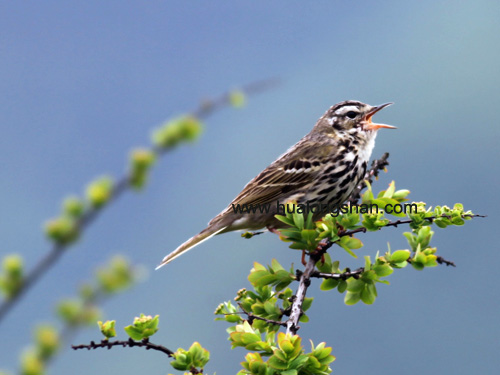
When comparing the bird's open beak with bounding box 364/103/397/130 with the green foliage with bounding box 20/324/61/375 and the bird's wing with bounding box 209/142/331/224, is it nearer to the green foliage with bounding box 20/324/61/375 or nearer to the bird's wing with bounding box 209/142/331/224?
the bird's wing with bounding box 209/142/331/224

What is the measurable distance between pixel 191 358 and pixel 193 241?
115 inches

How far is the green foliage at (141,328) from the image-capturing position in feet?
14.7

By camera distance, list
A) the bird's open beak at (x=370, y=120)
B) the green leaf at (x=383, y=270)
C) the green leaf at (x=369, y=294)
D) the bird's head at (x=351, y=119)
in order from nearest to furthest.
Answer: the green leaf at (x=383, y=270)
the green leaf at (x=369, y=294)
the bird's open beak at (x=370, y=120)
the bird's head at (x=351, y=119)

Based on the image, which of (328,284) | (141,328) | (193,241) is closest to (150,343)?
→ (141,328)

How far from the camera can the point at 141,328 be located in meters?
4.49

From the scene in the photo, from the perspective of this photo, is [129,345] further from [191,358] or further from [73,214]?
[73,214]

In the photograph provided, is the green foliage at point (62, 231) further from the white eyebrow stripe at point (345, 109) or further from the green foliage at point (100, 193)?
the white eyebrow stripe at point (345, 109)

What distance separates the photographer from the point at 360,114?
30.1 feet

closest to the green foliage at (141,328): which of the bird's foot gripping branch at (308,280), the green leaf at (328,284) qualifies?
the bird's foot gripping branch at (308,280)

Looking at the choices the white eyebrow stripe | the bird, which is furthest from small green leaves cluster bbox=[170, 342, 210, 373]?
the white eyebrow stripe

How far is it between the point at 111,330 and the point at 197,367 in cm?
77

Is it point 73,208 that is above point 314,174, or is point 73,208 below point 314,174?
below

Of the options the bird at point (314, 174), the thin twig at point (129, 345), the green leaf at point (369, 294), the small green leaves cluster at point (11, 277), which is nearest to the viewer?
the small green leaves cluster at point (11, 277)

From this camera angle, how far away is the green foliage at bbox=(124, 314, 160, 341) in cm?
448
